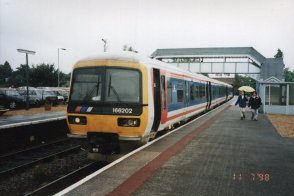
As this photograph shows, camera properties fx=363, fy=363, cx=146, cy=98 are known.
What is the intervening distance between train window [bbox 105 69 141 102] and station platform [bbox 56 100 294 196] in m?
1.52

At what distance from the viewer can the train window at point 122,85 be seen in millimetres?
9648

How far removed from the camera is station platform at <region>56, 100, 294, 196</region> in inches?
258

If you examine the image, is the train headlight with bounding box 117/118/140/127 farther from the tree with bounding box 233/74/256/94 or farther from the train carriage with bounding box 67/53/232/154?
the tree with bounding box 233/74/256/94

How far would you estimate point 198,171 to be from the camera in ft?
25.7

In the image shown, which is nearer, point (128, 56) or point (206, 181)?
point (206, 181)

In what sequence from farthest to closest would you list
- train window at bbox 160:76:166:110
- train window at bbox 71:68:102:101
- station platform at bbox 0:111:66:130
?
station platform at bbox 0:111:66:130, train window at bbox 160:76:166:110, train window at bbox 71:68:102:101

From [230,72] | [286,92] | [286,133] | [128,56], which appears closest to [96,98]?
[128,56]

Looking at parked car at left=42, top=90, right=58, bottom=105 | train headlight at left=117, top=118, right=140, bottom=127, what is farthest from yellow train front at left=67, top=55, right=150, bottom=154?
parked car at left=42, top=90, right=58, bottom=105

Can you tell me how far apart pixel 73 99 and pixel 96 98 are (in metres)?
0.75

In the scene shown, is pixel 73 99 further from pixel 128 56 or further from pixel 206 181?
pixel 206 181

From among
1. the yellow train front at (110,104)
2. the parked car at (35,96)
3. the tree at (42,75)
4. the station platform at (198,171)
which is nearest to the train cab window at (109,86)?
the yellow train front at (110,104)

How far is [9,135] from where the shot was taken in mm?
13711

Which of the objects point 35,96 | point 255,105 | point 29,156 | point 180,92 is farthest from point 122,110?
point 35,96

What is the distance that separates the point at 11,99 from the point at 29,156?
20349mm
